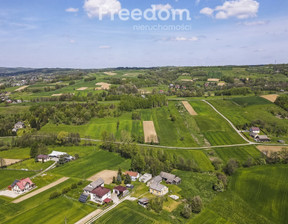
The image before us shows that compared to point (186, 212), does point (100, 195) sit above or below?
above

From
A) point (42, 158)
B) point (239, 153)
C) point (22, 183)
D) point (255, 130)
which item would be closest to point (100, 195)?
point (22, 183)

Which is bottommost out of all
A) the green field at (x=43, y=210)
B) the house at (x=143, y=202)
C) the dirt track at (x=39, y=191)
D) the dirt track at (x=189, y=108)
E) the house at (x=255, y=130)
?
the dirt track at (x=39, y=191)

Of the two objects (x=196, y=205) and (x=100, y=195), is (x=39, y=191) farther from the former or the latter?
(x=196, y=205)

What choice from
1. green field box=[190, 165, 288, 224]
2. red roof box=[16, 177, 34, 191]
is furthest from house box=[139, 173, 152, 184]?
red roof box=[16, 177, 34, 191]

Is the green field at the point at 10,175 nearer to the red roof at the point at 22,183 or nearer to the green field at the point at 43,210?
the red roof at the point at 22,183

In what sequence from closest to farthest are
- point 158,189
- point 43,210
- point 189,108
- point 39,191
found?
point 43,210 < point 158,189 < point 39,191 < point 189,108

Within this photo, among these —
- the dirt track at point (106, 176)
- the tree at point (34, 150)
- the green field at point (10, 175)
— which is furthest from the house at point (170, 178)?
the tree at point (34, 150)

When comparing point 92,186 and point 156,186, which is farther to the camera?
point 156,186

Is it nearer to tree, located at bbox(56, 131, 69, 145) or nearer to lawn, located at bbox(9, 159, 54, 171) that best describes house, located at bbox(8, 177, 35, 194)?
lawn, located at bbox(9, 159, 54, 171)
